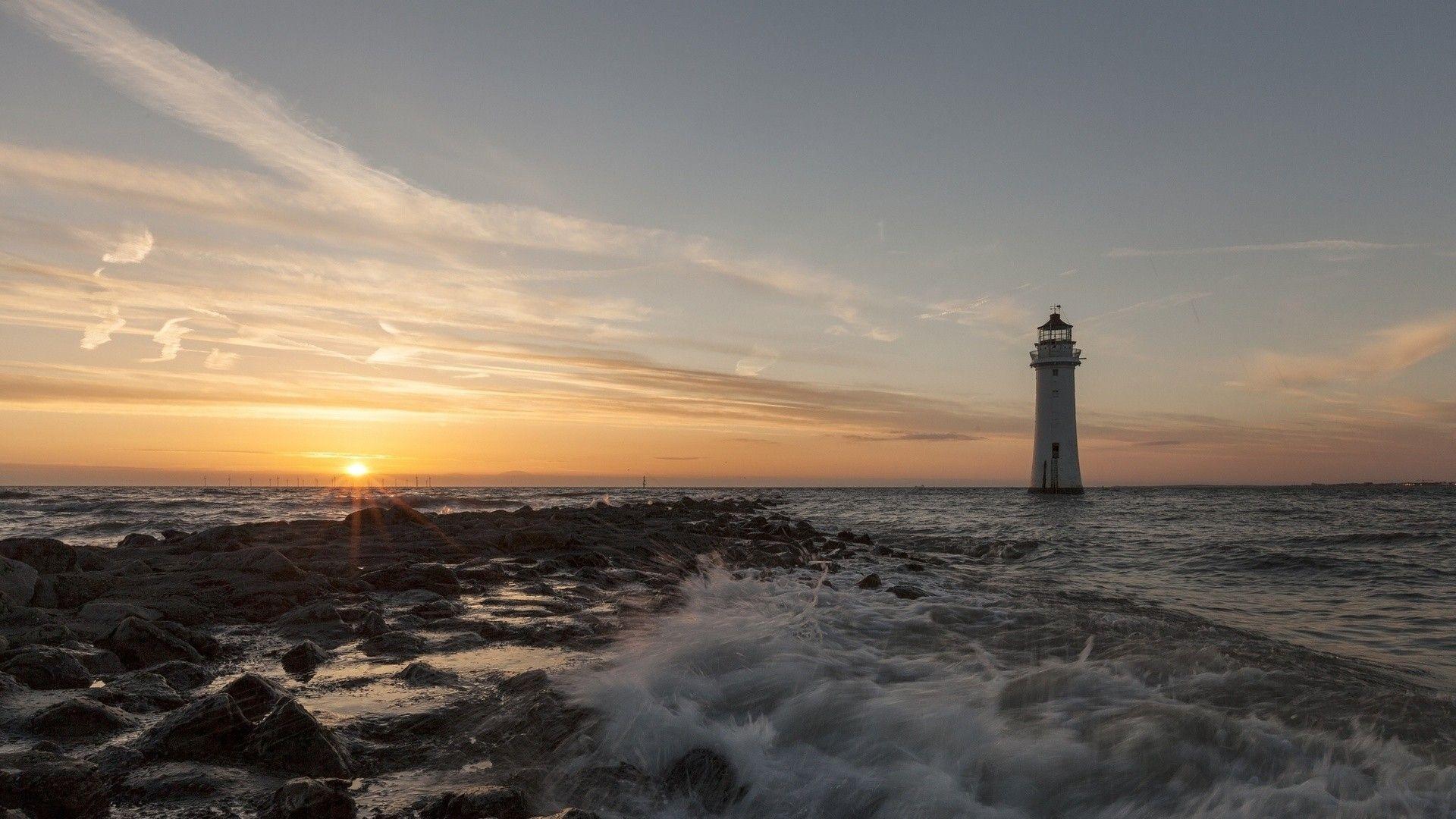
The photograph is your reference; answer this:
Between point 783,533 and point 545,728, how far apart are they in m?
18.6

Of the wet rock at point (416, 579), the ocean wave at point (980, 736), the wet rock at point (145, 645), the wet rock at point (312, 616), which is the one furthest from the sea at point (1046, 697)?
the wet rock at point (416, 579)

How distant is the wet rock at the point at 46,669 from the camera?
15.9 feet

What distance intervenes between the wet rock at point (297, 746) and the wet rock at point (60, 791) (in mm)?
632

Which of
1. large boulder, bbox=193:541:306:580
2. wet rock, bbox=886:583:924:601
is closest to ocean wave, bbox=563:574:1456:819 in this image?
wet rock, bbox=886:583:924:601

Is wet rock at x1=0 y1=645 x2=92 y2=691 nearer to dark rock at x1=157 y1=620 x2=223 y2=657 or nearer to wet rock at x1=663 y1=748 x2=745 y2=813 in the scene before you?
dark rock at x1=157 y1=620 x2=223 y2=657

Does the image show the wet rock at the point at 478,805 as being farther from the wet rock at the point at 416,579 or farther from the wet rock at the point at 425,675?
the wet rock at the point at 416,579

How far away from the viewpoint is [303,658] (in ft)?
19.2

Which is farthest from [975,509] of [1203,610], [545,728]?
[545,728]

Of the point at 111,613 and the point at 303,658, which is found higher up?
the point at 111,613

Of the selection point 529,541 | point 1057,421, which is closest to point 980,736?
point 529,541

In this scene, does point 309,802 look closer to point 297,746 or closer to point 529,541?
point 297,746

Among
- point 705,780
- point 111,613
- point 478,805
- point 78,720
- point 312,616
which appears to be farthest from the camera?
point 312,616

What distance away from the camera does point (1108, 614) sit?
10.0m

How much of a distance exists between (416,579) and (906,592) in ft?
23.4
